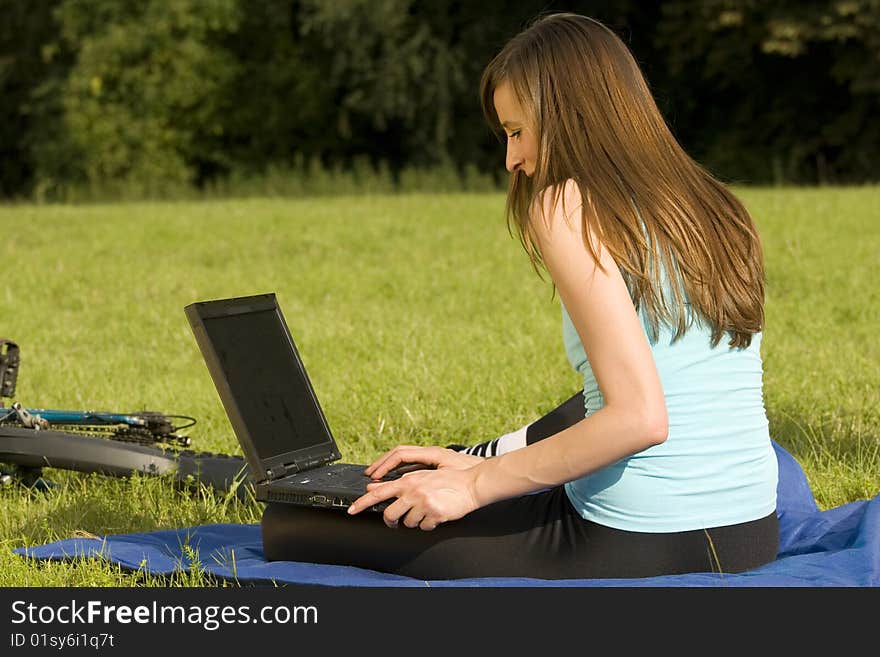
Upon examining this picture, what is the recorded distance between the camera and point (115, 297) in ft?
33.0

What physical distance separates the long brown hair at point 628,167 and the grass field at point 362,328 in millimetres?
1498

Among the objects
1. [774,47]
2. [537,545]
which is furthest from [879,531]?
[774,47]

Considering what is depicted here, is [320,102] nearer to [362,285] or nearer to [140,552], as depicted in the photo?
[362,285]

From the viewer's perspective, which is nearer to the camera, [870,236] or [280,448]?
[280,448]

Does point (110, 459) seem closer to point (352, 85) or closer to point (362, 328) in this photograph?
point (362, 328)

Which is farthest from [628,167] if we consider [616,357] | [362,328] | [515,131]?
[362,328]

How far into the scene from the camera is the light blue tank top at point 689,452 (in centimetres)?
293

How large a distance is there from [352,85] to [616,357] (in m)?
24.8

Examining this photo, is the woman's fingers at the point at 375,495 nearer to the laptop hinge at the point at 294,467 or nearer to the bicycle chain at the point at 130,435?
the laptop hinge at the point at 294,467

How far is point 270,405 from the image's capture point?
3422 millimetres

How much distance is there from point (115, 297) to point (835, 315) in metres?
5.47

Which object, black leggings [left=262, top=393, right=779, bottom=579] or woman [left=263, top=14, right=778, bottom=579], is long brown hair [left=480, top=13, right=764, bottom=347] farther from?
black leggings [left=262, top=393, right=779, bottom=579]

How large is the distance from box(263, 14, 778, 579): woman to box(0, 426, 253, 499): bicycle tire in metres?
1.64
